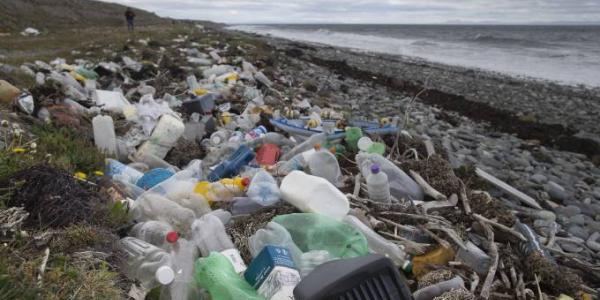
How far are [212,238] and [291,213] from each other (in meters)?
0.65

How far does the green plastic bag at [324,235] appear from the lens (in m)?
2.76

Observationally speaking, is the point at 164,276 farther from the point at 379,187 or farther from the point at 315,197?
the point at 379,187

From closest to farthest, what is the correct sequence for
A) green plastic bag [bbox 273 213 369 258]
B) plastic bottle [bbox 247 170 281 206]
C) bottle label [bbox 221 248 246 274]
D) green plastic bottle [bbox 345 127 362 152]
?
bottle label [bbox 221 248 246 274] → green plastic bag [bbox 273 213 369 258] → plastic bottle [bbox 247 170 281 206] → green plastic bottle [bbox 345 127 362 152]

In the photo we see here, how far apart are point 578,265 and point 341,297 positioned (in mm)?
2929

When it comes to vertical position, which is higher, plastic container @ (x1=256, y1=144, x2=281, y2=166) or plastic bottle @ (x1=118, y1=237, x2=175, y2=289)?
plastic bottle @ (x1=118, y1=237, x2=175, y2=289)

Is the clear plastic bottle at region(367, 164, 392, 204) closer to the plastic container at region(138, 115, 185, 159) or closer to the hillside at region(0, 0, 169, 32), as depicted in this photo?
the plastic container at region(138, 115, 185, 159)

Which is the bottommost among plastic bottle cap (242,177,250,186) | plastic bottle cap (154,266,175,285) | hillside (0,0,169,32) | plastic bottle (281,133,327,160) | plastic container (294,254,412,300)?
plastic bottle (281,133,327,160)

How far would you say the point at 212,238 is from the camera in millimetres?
2744

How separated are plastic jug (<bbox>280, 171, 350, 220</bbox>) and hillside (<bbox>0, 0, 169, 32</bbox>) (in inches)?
934

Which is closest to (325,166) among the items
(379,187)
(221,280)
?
(379,187)

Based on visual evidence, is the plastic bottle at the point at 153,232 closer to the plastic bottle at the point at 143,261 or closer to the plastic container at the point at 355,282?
the plastic bottle at the point at 143,261

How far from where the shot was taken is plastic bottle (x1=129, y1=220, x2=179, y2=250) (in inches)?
105

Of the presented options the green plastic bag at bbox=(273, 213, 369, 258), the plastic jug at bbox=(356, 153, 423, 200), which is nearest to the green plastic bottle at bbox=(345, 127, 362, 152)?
the plastic jug at bbox=(356, 153, 423, 200)

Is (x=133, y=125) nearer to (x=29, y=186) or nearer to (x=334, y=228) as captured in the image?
(x=29, y=186)
